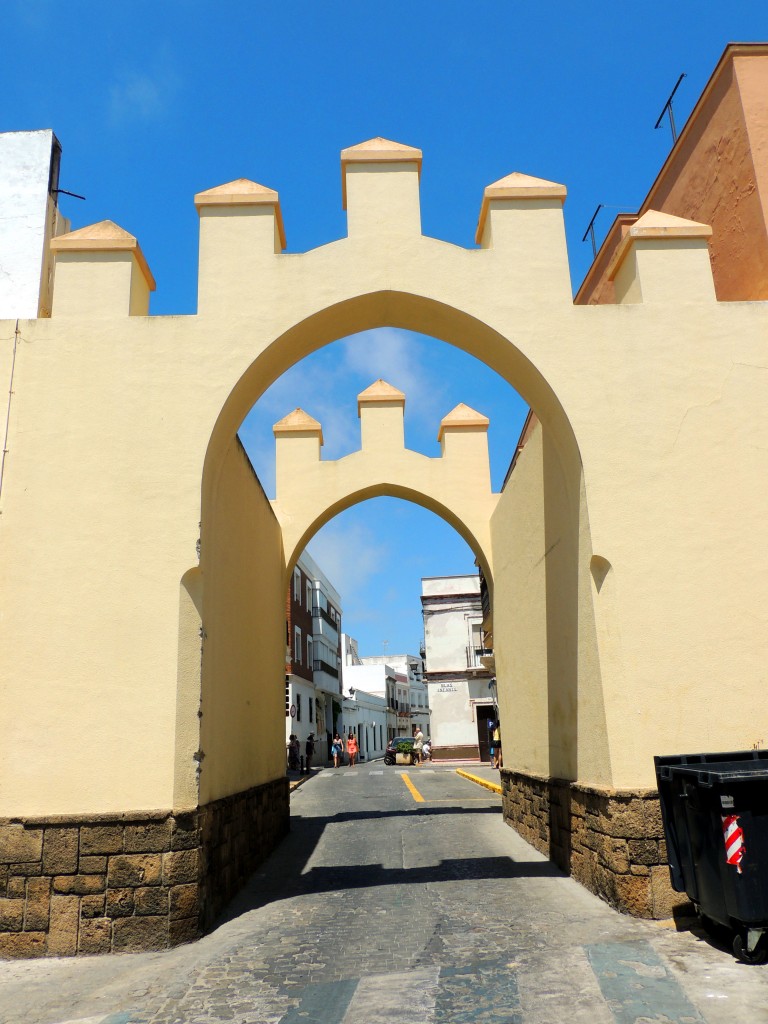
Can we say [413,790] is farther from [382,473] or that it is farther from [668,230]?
[668,230]

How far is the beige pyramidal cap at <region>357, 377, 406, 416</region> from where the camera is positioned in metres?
13.2

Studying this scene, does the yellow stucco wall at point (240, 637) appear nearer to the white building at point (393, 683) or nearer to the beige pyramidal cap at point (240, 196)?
the beige pyramidal cap at point (240, 196)

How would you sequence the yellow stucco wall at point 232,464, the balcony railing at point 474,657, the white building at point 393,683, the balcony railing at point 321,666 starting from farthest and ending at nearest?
1. the white building at point 393,683
2. the balcony railing at point 321,666
3. the balcony railing at point 474,657
4. the yellow stucco wall at point 232,464

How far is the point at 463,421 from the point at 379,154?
614 cm

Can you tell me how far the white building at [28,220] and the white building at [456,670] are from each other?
26581 millimetres

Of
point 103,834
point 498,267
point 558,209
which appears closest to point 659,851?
point 103,834

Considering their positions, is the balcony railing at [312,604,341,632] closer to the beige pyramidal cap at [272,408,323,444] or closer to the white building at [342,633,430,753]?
the white building at [342,633,430,753]

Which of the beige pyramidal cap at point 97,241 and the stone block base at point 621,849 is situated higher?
the beige pyramidal cap at point 97,241

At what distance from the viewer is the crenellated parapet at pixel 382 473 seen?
1266 centimetres

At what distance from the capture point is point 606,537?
645 cm

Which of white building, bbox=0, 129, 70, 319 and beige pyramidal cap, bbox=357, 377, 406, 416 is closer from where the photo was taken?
white building, bbox=0, 129, 70, 319

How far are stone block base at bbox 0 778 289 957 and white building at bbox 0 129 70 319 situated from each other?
6385 mm

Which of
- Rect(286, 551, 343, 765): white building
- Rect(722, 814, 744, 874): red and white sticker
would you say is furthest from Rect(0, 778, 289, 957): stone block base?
Rect(286, 551, 343, 765): white building

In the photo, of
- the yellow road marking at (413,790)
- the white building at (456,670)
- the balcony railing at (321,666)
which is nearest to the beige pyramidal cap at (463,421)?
the yellow road marking at (413,790)
